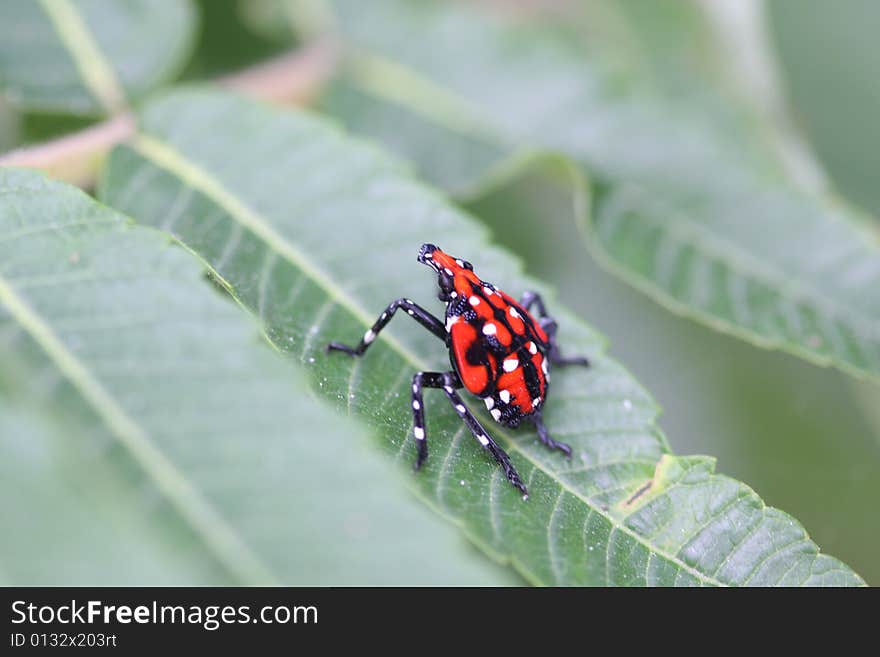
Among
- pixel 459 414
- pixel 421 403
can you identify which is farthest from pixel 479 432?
pixel 421 403

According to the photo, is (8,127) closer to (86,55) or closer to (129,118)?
(86,55)

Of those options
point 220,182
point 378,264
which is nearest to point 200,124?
point 220,182

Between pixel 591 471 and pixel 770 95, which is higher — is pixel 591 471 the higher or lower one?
the lower one

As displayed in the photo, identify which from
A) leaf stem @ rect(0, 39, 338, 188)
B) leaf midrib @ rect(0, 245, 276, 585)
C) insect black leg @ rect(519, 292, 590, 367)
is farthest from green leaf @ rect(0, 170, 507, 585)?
insect black leg @ rect(519, 292, 590, 367)

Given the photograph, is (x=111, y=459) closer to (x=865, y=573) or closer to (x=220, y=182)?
(x=220, y=182)

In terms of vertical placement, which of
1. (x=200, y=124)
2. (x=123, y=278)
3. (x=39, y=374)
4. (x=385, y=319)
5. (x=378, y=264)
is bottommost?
(x=39, y=374)

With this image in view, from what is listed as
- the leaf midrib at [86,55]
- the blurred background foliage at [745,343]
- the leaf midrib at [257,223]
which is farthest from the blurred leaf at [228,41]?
the leaf midrib at [257,223]

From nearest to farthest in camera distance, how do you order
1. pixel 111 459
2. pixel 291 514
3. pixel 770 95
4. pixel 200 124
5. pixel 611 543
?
pixel 291 514 → pixel 111 459 → pixel 611 543 → pixel 200 124 → pixel 770 95

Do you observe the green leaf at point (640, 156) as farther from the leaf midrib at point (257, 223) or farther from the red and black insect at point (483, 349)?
the leaf midrib at point (257, 223)
